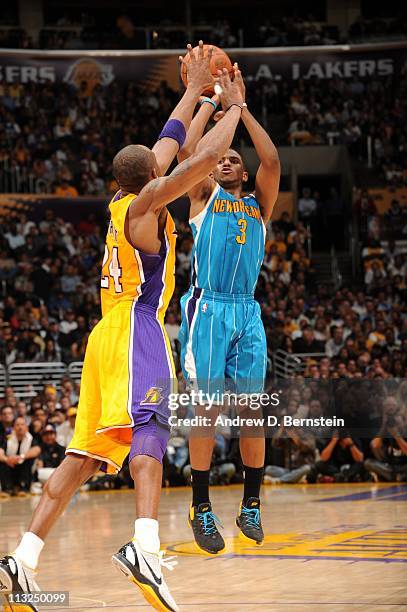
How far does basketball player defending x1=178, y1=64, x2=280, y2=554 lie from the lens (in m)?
6.61

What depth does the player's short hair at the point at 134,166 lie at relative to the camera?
19.2 ft

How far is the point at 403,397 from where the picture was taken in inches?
555

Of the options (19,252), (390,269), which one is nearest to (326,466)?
(390,269)

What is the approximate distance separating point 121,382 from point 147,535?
0.82m

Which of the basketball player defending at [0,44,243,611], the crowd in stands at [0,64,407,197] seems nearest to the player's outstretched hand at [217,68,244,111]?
the basketball player defending at [0,44,243,611]

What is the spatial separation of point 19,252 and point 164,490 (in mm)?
7637

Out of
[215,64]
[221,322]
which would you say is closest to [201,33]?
[215,64]

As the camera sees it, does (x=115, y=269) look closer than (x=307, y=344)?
Yes

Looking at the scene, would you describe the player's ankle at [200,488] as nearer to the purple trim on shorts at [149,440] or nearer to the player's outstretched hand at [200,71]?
the purple trim on shorts at [149,440]

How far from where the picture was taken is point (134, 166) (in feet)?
19.3

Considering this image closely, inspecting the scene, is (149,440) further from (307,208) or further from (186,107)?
(307,208)

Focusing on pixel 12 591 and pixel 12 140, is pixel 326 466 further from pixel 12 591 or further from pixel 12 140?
pixel 12 140

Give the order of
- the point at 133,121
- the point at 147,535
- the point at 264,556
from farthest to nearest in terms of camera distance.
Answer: the point at 133,121 < the point at 264,556 < the point at 147,535

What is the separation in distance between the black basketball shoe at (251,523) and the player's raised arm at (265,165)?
6.09 ft
